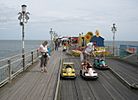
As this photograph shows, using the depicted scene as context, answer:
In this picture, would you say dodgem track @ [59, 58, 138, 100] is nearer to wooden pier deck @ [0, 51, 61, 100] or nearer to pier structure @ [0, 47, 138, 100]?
pier structure @ [0, 47, 138, 100]

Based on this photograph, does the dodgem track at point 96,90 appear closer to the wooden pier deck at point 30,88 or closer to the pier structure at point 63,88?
the pier structure at point 63,88

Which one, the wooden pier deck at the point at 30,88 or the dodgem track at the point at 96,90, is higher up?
the wooden pier deck at the point at 30,88

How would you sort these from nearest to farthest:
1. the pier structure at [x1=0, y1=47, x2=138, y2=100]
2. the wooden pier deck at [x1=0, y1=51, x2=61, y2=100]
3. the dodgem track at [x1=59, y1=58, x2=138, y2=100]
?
the wooden pier deck at [x1=0, y1=51, x2=61, y2=100] < the pier structure at [x1=0, y1=47, x2=138, y2=100] < the dodgem track at [x1=59, y1=58, x2=138, y2=100]

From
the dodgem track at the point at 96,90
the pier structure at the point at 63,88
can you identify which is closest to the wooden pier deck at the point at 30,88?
the pier structure at the point at 63,88

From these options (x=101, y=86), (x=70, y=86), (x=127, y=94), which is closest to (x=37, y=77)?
(x=70, y=86)

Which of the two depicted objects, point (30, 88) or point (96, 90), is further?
point (96, 90)

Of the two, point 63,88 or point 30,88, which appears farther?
point 63,88

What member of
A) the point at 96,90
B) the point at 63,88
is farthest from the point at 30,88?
the point at 96,90

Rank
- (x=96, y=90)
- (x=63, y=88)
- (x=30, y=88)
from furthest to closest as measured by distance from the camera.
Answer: (x=63, y=88) < (x=96, y=90) < (x=30, y=88)

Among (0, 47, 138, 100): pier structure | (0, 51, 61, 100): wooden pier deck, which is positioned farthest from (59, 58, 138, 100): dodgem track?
(0, 51, 61, 100): wooden pier deck

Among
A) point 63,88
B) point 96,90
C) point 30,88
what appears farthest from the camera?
point 63,88

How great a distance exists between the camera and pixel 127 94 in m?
9.91

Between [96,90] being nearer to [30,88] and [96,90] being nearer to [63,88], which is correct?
[63,88]

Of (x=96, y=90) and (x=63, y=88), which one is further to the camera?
(x=63, y=88)
